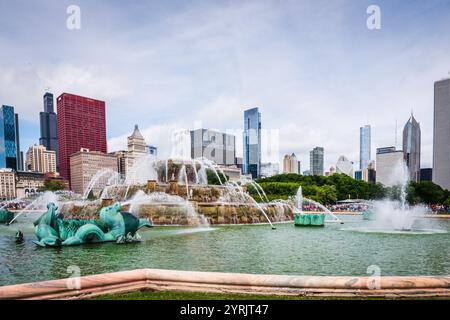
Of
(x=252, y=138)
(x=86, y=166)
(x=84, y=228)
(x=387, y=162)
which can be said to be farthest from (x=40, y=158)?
(x=387, y=162)

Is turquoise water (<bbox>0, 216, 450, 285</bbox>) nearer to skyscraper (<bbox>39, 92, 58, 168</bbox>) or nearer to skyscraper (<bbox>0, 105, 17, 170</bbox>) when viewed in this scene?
skyscraper (<bbox>0, 105, 17, 170</bbox>)

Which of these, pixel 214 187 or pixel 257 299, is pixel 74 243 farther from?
pixel 214 187

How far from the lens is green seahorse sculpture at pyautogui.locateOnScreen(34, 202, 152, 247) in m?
11.7

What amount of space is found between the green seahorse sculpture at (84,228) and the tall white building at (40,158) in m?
67.8

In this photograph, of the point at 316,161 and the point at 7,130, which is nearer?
the point at 7,130

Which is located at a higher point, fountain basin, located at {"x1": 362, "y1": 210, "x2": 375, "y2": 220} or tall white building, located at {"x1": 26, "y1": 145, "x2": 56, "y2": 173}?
tall white building, located at {"x1": 26, "y1": 145, "x2": 56, "y2": 173}

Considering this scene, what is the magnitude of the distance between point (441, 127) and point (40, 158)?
8364 centimetres

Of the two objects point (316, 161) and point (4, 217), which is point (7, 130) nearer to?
point (4, 217)

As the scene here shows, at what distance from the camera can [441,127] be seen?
1519 inches

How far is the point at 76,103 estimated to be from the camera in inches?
1375

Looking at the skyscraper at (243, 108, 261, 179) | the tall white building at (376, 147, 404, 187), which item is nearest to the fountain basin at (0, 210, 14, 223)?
the skyscraper at (243, 108, 261, 179)

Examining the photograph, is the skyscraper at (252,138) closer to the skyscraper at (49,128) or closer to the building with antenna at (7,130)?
the skyscraper at (49,128)

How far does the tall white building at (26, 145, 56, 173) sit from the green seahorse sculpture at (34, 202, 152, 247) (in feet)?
222
